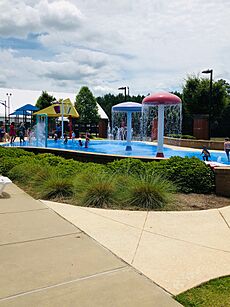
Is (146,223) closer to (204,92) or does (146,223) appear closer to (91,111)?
(204,92)

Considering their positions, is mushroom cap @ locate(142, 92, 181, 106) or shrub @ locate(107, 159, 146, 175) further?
mushroom cap @ locate(142, 92, 181, 106)

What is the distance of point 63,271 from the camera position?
11.9ft

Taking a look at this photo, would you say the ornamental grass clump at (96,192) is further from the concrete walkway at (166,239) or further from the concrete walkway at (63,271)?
the concrete walkway at (63,271)

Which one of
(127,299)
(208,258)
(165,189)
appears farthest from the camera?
(165,189)

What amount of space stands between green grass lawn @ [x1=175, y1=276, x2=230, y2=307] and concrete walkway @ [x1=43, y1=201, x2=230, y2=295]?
0.09m

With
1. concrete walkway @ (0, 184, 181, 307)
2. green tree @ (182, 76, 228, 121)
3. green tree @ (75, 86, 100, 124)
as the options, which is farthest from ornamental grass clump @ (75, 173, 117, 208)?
green tree @ (75, 86, 100, 124)

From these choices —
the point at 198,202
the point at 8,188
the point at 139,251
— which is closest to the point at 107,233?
the point at 139,251

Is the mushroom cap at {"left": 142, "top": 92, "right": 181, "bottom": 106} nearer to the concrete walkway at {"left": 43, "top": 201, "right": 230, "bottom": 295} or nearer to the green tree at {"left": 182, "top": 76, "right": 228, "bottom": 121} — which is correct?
the concrete walkway at {"left": 43, "top": 201, "right": 230, "bottom": 295}

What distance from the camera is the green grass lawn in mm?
3055

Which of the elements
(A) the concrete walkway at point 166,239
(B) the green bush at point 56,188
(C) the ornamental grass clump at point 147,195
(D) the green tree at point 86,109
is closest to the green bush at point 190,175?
(C) the ornamental grass clump at point 147,195

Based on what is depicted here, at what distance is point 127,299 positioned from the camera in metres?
3.06

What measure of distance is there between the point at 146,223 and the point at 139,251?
1.30 m

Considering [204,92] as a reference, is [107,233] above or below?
below

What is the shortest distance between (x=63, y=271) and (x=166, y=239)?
1793mm
